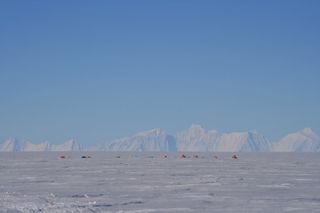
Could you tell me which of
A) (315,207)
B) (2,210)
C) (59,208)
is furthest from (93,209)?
(315,207)

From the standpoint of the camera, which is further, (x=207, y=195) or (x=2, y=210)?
(x=207, y=195)

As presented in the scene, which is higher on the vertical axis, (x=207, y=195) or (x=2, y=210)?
(x=207, y=195)

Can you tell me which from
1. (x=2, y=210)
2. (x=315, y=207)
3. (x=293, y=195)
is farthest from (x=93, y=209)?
(x=293, y=195)

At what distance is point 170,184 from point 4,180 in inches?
246

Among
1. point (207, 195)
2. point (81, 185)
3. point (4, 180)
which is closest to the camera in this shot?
point (207, 195)

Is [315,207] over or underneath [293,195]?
underneath

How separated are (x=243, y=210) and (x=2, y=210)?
16.5 ft

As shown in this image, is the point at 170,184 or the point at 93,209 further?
the point at 170,184

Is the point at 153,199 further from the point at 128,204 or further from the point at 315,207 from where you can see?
the point at 315,207

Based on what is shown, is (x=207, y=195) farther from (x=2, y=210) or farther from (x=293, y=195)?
(x=2, y=210)

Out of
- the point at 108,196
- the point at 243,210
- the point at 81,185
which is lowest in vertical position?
the point at 243,210

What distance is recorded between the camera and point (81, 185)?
16.1m

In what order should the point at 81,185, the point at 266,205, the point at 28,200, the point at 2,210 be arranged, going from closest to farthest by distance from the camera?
1. the point at 2,210
2. the point at 266,205
3. the point at 28,200
4. the point at 81,185

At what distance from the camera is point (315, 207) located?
36.1ft
